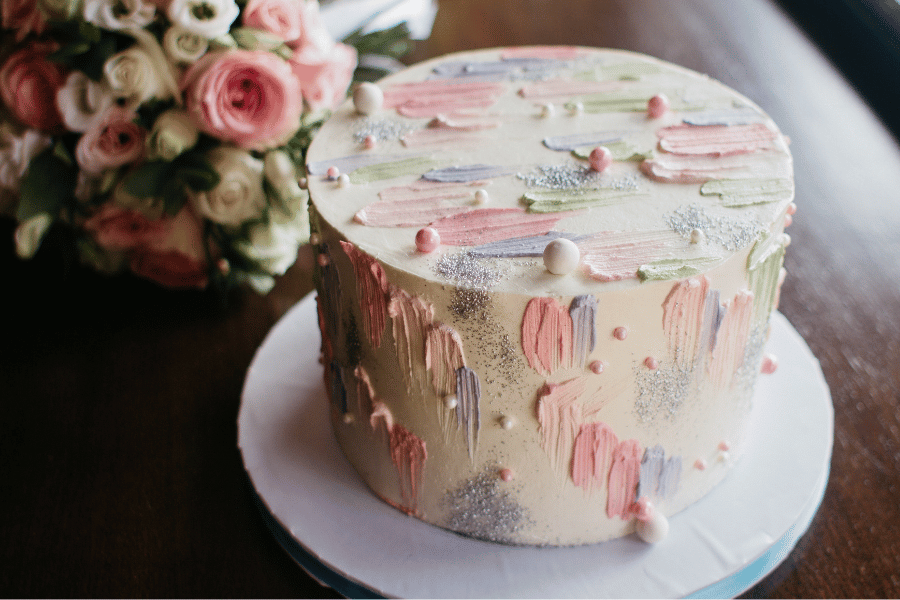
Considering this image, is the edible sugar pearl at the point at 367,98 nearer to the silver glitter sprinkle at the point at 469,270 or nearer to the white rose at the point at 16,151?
the silver glitter sprinkle at the point at 469,270

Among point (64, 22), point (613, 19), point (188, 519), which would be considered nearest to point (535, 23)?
point (613, 19)

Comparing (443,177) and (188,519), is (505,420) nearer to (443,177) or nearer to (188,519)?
(443,177)

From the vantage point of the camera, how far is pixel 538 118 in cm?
99

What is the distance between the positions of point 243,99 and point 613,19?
4.38 ft

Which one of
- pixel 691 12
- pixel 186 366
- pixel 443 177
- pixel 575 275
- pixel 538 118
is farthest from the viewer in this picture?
pixel 691 12

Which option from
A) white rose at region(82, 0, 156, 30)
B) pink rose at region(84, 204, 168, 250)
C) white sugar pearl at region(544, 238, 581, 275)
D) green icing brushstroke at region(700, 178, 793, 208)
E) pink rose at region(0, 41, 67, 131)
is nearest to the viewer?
white sugar pearl at region(544, 238, 581, 275)

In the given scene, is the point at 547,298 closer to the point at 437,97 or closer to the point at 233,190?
the point at 437,97

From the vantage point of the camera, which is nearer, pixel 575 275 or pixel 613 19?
pixel 575 275

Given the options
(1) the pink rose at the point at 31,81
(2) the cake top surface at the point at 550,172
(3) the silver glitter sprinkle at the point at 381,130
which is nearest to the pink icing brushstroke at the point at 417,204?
(2) the cake top surface at the point at 550,172

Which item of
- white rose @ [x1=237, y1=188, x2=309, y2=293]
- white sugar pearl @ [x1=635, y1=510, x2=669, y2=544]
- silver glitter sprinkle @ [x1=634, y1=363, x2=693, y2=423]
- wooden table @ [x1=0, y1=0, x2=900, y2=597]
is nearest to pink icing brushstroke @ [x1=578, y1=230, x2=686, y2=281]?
silver glitter sprinkle @ [x1=634, y1=363, x2=693, y2=423]

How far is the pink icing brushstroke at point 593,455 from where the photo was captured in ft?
2.63

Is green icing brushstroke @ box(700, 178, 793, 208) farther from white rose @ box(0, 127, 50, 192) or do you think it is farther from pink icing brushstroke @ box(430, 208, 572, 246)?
white rose @ box(0, 127, 50, 192)

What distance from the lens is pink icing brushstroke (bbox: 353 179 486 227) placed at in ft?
2.68

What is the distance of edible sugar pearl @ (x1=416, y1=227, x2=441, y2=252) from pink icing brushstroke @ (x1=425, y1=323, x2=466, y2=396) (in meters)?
0.08
